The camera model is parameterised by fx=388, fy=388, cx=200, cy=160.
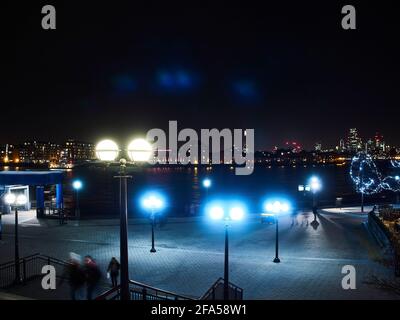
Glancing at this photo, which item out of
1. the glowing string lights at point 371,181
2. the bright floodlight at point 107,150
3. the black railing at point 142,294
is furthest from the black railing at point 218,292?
the glowing string lights at point 371,181

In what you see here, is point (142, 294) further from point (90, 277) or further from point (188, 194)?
point (188, 194)

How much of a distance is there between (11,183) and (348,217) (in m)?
25.2

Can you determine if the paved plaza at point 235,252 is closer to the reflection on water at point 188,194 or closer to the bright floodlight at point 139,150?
the reflection on water at point 188,194

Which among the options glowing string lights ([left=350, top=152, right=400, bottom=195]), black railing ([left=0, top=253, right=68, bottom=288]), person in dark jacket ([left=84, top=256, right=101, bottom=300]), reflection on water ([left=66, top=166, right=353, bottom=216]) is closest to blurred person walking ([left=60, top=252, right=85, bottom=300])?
person in dark jacket ([left=84, top=256, right=101, bottom=300])

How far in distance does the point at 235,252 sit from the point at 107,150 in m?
12.6

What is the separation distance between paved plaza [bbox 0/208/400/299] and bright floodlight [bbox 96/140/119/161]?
657 cm

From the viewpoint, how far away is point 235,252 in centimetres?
1844

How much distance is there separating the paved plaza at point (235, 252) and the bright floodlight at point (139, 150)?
22.5 feet

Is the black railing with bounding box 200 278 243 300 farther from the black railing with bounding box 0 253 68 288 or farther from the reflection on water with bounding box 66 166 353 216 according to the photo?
the reflection on water with bounding box 66 166 353 216

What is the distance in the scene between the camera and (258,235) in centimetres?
2266

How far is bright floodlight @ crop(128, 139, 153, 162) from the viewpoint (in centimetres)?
714

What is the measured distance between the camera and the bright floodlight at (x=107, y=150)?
285 inches

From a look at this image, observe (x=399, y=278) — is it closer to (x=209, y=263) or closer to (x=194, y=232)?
(x=209, y=263)
